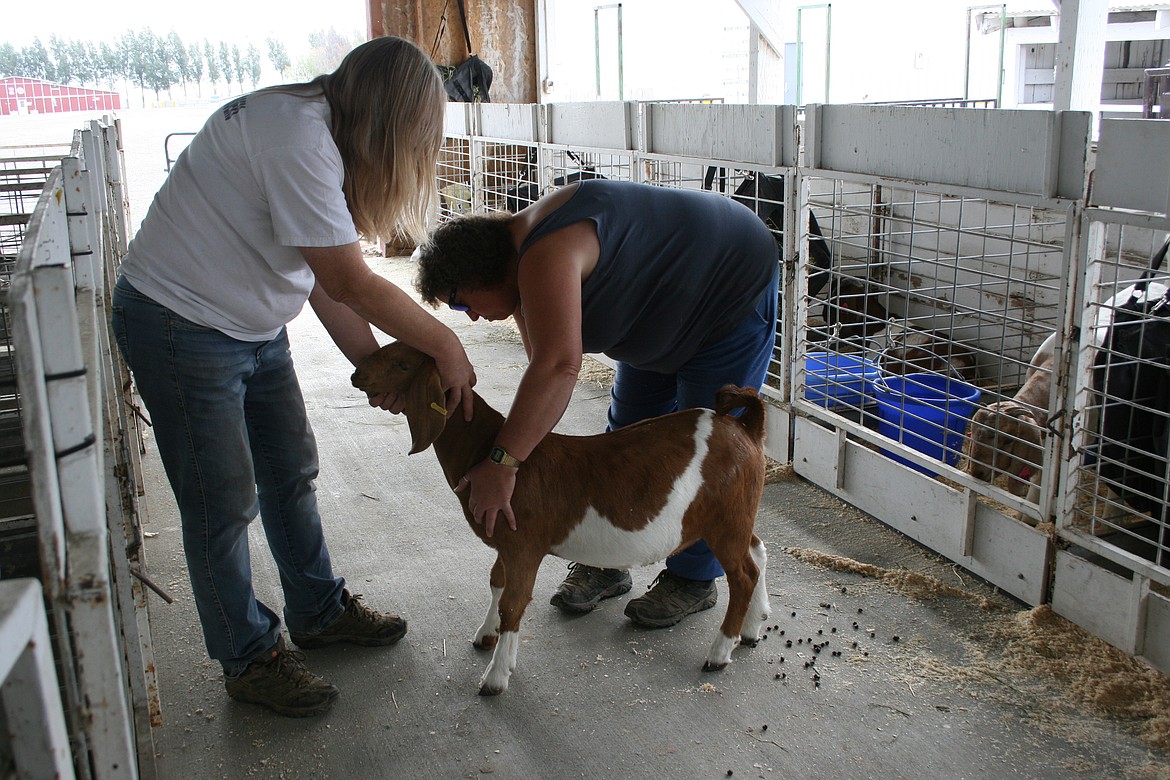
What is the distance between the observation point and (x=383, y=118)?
6.57 feet

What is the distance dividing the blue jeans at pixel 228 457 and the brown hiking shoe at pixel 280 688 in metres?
0.04

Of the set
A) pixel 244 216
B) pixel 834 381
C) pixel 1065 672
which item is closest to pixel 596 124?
pixel 834 381

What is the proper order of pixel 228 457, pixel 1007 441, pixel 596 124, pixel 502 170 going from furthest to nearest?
pixel 502 170 < pixel 596 124 < pixel 1007 441 < pixel 228 457

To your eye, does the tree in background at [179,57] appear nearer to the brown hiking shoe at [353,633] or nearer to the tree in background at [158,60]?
the tree in background at [158,60]

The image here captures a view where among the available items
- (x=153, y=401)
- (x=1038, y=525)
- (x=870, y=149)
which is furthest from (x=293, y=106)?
(x=1038, y=525)

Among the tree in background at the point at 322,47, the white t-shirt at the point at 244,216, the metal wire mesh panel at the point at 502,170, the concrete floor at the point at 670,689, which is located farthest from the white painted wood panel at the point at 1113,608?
the tree in background at the point at 322,47

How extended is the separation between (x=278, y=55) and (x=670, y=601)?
11.5 metres

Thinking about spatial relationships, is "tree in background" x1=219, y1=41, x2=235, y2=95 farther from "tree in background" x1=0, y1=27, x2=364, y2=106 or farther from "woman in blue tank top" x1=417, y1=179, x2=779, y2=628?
"woman in blue tank top" x1=417, y1=179, x2=779, y2=628

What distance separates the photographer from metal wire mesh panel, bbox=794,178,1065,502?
3325 millimetres

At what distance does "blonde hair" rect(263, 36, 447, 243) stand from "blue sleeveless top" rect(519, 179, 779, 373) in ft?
1.07

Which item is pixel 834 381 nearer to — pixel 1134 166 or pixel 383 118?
pixel 1134 166

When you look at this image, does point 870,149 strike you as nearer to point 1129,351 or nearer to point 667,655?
point 1129,351

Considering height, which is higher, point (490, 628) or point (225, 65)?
point (225, 65)

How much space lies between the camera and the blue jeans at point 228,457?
6.77 feet
